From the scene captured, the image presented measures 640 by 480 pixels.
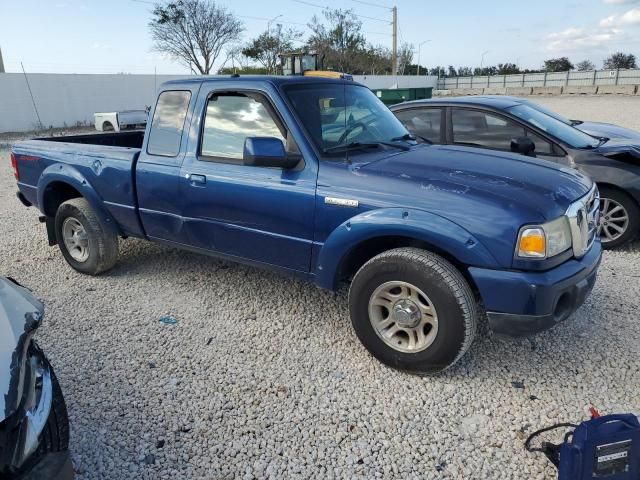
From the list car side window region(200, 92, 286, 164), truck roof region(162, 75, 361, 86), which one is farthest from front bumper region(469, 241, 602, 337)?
truck roof region(162, 75, 361, 86)

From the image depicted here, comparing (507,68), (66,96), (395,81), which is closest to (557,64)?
(507,68)

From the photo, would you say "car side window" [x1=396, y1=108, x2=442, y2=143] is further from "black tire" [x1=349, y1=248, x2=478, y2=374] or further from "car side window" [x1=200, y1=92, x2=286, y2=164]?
"black tire" [x1=349, y1=248, x2=478, y2=374]

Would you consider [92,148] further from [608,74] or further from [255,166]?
[608,74]

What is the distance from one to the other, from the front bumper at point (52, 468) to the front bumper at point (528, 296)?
2211 mm

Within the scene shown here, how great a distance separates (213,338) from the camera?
3.85m

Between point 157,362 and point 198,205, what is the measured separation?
4.04 ft

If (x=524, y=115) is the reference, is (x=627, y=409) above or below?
below

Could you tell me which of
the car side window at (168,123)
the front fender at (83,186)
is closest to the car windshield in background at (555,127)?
the car side window at (168,123)

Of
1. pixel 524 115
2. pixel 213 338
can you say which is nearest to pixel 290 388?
pixel 213 338

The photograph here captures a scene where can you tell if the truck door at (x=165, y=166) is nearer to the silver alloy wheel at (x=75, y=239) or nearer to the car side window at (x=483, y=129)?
the silver alloy wheel at (x=75, y=239)

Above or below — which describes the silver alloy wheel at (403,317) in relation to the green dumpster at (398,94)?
below

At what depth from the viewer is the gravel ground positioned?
2.63 metres

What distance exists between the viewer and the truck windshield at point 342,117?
3.63m

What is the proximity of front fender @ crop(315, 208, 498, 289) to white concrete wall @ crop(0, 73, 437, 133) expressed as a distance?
738 inches
